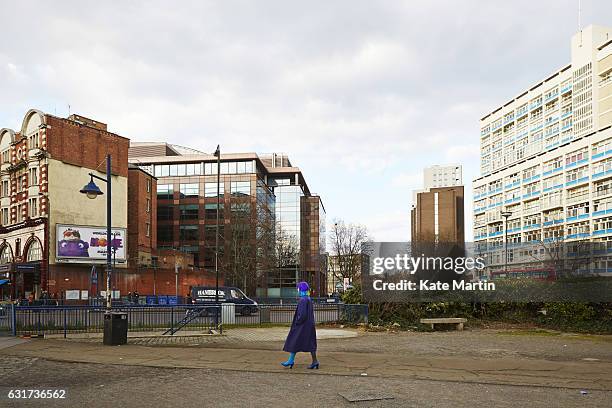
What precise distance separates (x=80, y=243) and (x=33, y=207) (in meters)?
5.56

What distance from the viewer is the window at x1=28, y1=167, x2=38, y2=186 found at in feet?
182

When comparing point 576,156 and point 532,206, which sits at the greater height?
point 576,156

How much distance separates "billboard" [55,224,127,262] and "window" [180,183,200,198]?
36846 mm

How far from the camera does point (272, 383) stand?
33.4 feet

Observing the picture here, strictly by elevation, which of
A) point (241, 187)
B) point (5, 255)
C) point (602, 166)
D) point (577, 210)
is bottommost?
point (5, 255)

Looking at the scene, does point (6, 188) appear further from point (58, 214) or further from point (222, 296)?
point (222, 296)

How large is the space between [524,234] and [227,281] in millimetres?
51376

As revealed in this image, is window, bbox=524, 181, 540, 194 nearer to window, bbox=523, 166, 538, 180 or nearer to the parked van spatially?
window, bbox=523, 166, 538, 180

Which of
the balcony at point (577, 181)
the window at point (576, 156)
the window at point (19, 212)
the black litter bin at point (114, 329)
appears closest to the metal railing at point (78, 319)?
the black litter bin at point (114, 329)

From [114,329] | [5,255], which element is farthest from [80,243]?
[114,329]

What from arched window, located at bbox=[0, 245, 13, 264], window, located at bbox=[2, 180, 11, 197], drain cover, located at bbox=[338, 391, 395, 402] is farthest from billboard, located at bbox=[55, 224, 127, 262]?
drain cover, located at bbox=[338, 391, 395, 402]

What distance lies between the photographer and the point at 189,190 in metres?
95.9

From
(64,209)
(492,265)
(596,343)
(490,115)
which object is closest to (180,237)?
(64,209)

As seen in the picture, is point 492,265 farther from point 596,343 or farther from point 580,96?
point 580,96
